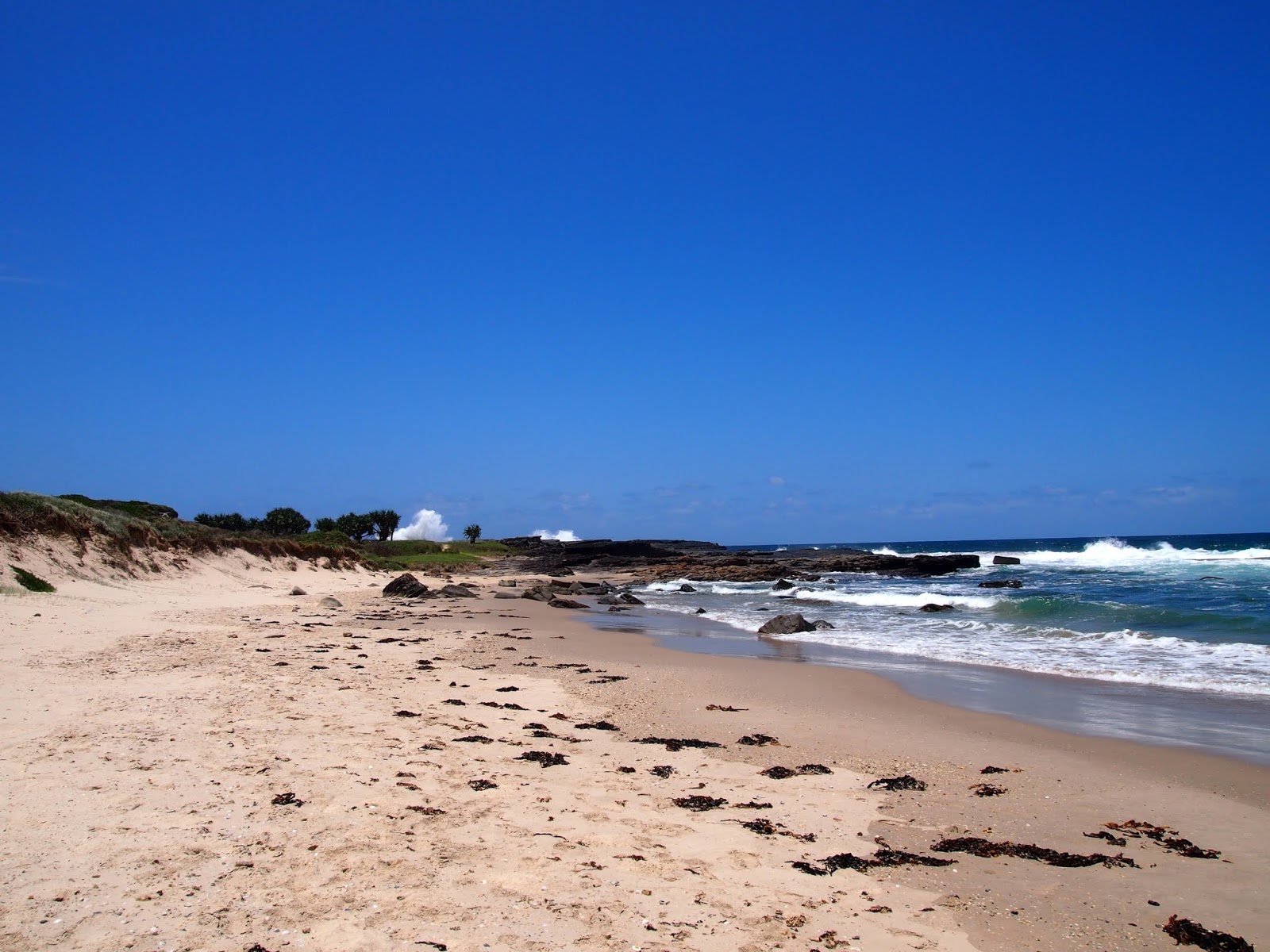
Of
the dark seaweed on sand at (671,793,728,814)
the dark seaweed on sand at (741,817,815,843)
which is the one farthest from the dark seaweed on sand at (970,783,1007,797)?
Result: the dark seaweed on sand at (671,793,728,814)

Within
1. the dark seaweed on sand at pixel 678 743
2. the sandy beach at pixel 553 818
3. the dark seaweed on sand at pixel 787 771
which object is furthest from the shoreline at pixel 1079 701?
the dark seaweed on sand at pixel 678 743

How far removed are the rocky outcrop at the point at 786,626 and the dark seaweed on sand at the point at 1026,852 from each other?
15421 mm

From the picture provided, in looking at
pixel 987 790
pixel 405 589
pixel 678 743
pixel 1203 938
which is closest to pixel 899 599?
pixel 405 589

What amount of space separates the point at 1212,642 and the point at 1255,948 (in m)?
15.7

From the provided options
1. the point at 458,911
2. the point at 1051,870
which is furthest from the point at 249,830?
the point at 1051,870

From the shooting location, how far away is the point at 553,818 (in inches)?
229

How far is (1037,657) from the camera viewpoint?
52.9ft

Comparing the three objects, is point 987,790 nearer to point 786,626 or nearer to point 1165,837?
point 1165,837

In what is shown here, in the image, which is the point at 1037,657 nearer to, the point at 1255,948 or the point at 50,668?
the point at 1255,948

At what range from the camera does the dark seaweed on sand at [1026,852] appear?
5336mm

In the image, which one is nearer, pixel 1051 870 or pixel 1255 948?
pixel 1255 948

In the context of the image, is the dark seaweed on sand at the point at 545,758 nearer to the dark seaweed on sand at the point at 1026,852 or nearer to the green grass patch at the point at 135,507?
the dark seaweed on sand at the point at 1026,852

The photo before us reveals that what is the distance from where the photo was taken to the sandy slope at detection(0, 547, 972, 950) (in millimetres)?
4066

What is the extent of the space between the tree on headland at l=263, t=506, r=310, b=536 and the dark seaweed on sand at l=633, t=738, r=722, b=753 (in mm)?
65246
